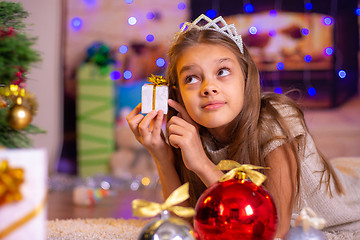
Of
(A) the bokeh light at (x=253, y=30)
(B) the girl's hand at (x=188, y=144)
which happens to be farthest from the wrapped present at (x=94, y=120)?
(B) the girl's hand at (x=188, y=144)

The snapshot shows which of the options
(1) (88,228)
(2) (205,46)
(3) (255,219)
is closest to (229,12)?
(2) (205,46)

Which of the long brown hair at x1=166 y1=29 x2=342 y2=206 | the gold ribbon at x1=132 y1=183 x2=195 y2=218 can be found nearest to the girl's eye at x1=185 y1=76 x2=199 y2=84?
the long brown hair at x1=166 y1=29 x2=342 y2=206

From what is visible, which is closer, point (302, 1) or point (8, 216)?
point (8, 216)

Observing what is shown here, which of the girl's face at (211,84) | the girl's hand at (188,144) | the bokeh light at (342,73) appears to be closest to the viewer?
the girl's hand at (188,144)

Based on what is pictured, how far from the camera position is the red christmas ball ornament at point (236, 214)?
2.62 feet

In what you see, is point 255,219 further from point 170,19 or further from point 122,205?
point 170,19

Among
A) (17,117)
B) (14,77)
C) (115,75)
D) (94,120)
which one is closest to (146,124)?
(14,77)

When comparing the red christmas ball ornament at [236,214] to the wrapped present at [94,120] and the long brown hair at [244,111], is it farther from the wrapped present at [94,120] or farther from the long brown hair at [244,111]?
the wrapped present at [94,120]

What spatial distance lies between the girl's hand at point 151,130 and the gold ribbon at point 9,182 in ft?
2.29

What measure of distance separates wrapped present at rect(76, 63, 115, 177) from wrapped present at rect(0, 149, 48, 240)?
3.25 m

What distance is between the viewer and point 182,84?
1323 millimetres

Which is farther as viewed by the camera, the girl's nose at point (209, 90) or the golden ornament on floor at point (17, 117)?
the girl's nose at point (209, 90)

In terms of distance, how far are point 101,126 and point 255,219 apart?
126 inches

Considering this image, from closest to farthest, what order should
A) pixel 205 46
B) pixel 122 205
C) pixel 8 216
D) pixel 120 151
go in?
1. pixel 8 216
2. pixel 205 46
3. pixel 122 205
4. pixel 120 151
